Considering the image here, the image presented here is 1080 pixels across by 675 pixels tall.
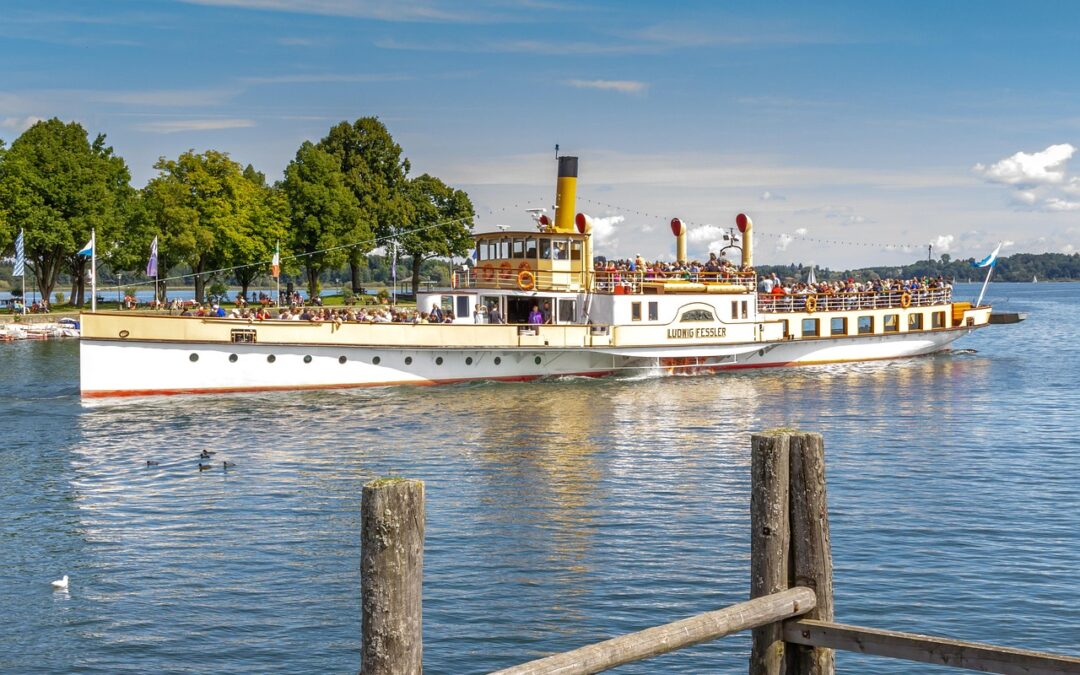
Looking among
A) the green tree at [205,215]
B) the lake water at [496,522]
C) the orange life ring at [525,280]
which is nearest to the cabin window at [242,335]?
the lake water at [496,522]

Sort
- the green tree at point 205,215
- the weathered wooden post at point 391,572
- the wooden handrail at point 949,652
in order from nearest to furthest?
the weathered wooden post at point 391,572
the wooden handrail at point 949,652
the green tree at point 205,215

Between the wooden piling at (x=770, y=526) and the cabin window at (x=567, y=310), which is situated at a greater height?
the cabin window at (x=567, y=310)

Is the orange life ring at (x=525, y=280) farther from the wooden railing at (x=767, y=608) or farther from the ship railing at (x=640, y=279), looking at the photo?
the wooden railing at (x=767, y=608)

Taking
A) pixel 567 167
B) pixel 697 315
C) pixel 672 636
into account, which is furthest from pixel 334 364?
pixel 672 636

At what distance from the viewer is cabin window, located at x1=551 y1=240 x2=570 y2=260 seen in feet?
166

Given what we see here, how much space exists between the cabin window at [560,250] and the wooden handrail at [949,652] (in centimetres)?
4054

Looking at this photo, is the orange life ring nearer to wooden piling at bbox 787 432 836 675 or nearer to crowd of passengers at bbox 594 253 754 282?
crowd of passengers at bbox 594 253 754 282

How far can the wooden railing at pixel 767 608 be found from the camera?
8.53 m

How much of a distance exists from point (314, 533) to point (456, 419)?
15.5m

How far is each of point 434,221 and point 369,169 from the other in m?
7.85

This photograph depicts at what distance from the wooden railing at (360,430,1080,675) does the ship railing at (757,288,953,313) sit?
46.2m

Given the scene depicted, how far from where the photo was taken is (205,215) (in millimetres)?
86938

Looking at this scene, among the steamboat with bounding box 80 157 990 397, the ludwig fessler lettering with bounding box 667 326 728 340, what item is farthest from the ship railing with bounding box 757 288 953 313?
the ludwig fessler lettering with bounding box 667 326 728 340

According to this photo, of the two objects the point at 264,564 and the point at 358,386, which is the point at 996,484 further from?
the point at 358,386
